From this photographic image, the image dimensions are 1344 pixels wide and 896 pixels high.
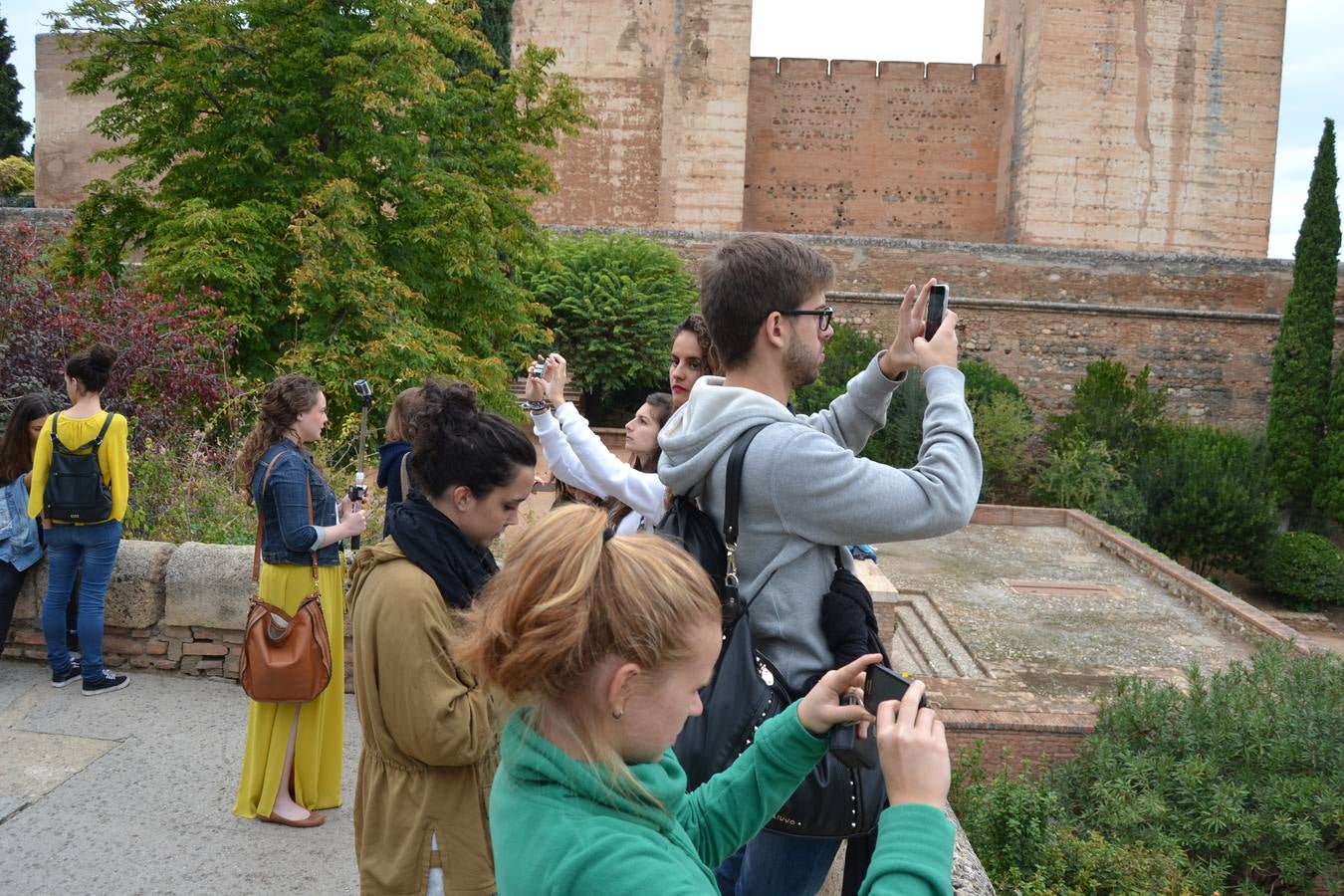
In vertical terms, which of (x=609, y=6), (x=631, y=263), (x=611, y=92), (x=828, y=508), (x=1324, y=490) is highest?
(x=609, y=6)

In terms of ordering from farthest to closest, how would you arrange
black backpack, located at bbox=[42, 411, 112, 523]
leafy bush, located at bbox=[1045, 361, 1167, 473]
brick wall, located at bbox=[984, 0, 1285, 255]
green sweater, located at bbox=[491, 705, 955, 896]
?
brick wall, located at bbox=[984, 0, 1285, 255] → leafy bush, located at bbox=[1045, 361, 1167, 473] → black backpack, located at bbox=[42, 411, 112, 523] → green sweater, located at bbox=[491, 705, 955, 896]

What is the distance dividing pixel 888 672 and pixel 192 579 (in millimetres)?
4303

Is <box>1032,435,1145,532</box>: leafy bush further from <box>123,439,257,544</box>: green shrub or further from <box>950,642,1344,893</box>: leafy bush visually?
<box>123,439,257,544</box>: green shrub

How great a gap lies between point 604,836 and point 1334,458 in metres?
18.9

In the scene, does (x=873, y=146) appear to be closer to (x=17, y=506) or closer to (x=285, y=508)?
(x=17, y=506)

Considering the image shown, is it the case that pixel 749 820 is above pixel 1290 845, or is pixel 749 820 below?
above

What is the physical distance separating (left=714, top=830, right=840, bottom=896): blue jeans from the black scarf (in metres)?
0.75

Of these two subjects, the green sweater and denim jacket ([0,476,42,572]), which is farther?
denim jacket ([0,476,42,572])

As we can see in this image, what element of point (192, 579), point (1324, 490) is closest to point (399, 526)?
point (192, 579)

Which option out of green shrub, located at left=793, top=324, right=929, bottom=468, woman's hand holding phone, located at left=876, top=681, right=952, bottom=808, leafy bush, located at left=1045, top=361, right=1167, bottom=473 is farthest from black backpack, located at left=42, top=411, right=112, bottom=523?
leafy bush, located at left=1045, top=361, right=1167, bottom=473

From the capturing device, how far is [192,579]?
488 cm

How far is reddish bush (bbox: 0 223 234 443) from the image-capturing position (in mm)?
7699

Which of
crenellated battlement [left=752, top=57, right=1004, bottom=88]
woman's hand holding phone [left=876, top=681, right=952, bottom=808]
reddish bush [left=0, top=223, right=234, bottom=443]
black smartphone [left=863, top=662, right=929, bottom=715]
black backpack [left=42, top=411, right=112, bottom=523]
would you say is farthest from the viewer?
crenellated battlement [left=752, top=57, right=1004, bottom=88]

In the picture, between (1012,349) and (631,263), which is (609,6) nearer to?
(631,263)
